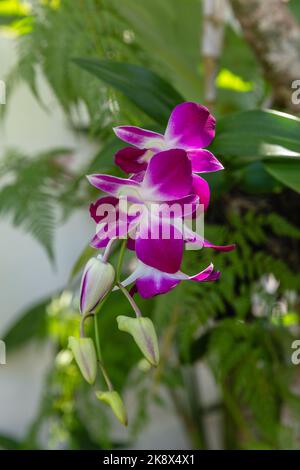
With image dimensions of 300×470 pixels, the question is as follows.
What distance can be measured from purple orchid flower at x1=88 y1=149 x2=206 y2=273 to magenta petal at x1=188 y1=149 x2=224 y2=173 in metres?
0.01

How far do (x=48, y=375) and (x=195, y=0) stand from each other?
572 millimetres

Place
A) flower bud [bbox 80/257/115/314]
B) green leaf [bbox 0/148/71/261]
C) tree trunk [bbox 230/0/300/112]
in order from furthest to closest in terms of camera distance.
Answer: green leaf [bbox 0/148/71/261] < tree trunk [bbox 230/0/300/112] < flower bud [bbox 80/257/115/314]

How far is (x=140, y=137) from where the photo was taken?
0.33m

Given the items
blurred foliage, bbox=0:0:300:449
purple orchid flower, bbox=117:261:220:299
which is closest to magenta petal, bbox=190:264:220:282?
purple orchid flower, bbox=117:261:220:299

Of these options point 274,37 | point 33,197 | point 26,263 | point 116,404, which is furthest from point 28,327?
point 116,404

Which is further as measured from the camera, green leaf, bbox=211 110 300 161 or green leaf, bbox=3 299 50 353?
green leaf, bbox=3 299 50 353

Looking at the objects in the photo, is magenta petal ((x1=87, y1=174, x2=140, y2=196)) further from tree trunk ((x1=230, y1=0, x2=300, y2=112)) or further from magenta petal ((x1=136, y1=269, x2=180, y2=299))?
tree trunk ((x1=230, y1=0, x2=300, y2=112))

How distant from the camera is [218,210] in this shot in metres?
0.66

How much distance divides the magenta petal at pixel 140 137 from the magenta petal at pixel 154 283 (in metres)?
0.06

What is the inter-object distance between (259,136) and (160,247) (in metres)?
0.14

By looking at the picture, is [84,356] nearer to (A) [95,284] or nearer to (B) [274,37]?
(A) [95,284]

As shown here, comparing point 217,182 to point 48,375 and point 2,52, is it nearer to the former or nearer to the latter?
point 48,375

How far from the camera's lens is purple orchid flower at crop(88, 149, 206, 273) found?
0.31 metres

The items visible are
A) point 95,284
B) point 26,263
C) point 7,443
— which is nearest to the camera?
point 95,284
